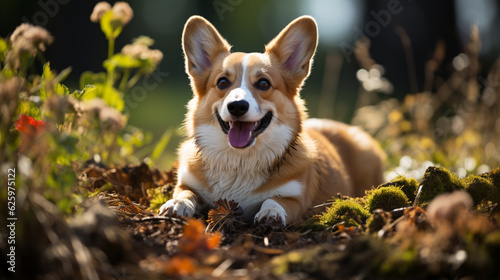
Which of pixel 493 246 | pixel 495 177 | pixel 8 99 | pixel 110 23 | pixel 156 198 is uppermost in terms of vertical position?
pixel 110 23

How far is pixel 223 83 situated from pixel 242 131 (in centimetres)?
42

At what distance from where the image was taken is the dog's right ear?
3430mm

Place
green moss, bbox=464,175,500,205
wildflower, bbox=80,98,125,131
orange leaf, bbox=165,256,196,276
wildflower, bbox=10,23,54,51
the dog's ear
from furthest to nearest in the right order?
the dog's ear < green moss, bbox=464,175,500,205 < wildflower, bbox=10,23,54,51 < wildflower, bbox=80,98,125,131 < orange leaf, bbox=165,256,196,276

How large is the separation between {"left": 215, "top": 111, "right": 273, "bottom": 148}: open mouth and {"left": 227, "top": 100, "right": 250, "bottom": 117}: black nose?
0.54ft

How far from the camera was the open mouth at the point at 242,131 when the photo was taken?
293cm

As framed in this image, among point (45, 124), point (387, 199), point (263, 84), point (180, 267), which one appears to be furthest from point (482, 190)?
point (45, 124)

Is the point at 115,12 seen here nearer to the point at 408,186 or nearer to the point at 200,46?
the point at 200,46

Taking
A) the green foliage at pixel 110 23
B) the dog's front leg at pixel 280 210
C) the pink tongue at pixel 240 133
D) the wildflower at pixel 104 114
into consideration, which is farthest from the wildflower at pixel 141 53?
the wildflower at pixel 104 114

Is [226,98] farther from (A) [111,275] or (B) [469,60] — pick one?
(B) [469,60]

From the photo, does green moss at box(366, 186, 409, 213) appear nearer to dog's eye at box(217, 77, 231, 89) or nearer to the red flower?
dog's eye at box(217, 77, 231, 89)

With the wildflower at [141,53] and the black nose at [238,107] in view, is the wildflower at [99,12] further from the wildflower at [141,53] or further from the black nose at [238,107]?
the black nose at [238,107]

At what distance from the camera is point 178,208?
8.74ft

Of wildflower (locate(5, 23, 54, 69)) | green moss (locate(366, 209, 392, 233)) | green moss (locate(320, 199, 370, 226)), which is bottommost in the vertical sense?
green moss (locate(320, 199, 370, 226))

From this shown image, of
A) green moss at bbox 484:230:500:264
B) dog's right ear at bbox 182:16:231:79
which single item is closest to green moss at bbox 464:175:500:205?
green moss at bbox 484:230:500:264
